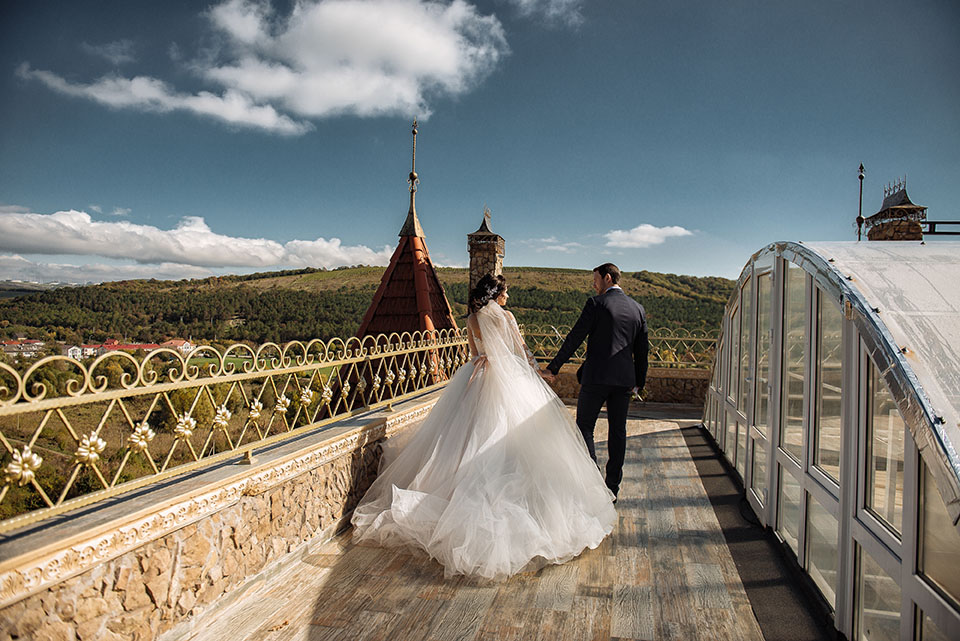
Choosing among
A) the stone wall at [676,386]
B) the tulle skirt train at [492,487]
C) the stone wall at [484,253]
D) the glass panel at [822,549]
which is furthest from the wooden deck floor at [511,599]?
the stone wall at [484,253]

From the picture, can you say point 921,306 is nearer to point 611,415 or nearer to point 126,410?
point 611,415

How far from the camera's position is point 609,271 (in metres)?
4.18

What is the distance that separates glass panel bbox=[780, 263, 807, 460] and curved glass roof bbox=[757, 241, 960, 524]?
44 centimetres

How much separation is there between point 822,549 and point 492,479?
6.14ft

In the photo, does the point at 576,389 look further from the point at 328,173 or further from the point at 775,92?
the point at 328,173

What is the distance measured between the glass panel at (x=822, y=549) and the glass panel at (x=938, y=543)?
0.71 metres

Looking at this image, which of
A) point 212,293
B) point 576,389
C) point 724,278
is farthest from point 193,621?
point 724,278

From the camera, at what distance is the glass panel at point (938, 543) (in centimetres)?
158

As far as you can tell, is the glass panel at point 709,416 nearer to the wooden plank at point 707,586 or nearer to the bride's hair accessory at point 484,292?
the wooden plank at point 707,586

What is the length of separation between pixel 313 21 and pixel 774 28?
936cm

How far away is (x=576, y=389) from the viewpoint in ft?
32.8

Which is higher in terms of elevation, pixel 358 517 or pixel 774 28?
pixel 774 28

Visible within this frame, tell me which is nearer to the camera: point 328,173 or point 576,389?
point 576,389

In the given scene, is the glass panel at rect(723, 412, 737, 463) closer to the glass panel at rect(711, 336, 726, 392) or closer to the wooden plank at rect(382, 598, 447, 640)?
the glass panel at rect(711, 336, 726, 392)
